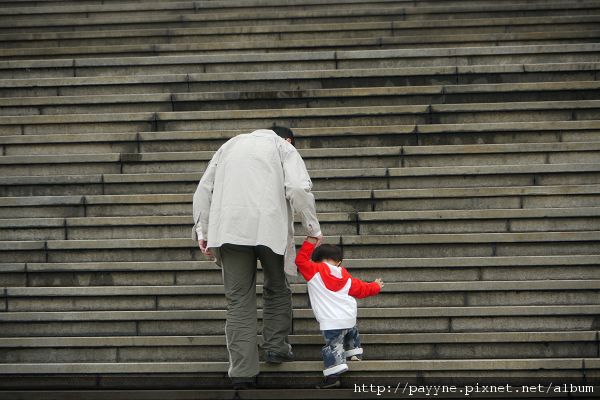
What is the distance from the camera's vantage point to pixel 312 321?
6.77 meters

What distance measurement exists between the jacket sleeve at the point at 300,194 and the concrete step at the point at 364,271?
4.14 feet

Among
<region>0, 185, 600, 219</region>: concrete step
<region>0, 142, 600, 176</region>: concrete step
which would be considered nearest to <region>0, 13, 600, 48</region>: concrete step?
<region>0, 142, 600, 176</region>: concrete step

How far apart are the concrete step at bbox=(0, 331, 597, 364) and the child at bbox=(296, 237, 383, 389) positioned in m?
0.50

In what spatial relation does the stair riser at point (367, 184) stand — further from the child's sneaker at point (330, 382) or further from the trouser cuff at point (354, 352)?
the child's sneaker at point (330, 382)

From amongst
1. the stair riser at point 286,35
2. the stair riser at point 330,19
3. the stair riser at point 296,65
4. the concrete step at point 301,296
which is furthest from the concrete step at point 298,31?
the concrete step at point 301,296

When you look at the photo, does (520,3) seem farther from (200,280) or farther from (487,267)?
(200,280)

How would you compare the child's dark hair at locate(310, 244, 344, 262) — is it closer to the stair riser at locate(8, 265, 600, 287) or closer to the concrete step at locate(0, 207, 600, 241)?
the stair riser at locate(8, 265, 600, 287)

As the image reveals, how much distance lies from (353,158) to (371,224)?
31.4 inches

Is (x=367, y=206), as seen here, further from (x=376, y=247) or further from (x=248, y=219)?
(x=248, y=219)

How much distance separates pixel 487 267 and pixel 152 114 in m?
3.44

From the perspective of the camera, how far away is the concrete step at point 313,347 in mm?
6438

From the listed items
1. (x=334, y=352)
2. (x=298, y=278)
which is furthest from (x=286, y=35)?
(x=334, y=352)

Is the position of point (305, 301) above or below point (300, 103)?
below

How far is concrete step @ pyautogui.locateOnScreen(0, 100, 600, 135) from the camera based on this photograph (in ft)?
27.4
